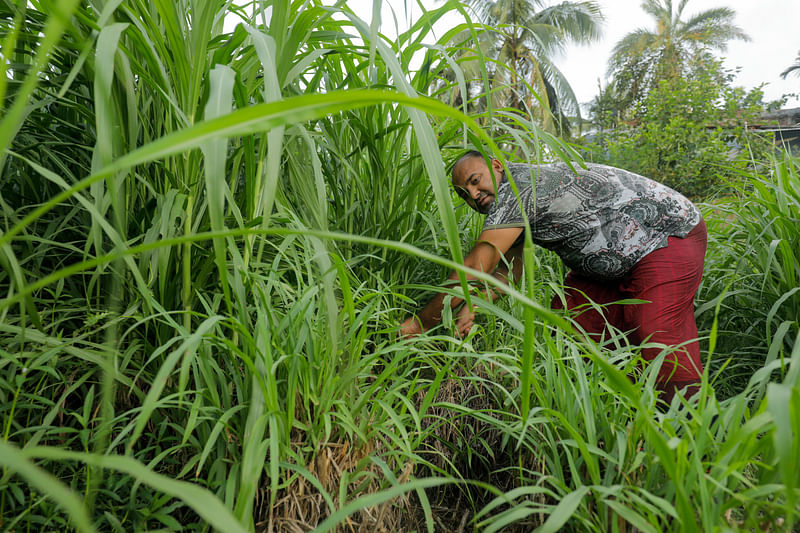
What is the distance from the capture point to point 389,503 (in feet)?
2.06

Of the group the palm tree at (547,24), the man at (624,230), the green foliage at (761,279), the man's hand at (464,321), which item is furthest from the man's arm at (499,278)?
the palm tree at (547,24)

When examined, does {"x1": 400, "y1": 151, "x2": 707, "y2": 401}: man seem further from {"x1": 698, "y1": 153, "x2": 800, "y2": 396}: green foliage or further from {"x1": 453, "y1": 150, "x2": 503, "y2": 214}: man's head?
{"x1": 698, "y1": 153, "x2": 800, "y2": 396}: green foliage

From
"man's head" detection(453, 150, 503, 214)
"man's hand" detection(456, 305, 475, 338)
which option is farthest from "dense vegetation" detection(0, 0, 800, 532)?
"man's head" detection(453, 150, 503, 214)

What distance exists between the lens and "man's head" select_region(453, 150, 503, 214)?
1.47 m

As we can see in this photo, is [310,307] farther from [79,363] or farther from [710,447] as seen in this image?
[710,447]

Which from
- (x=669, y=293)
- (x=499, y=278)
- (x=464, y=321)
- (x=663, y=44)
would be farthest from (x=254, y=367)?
(x=663, y=44)

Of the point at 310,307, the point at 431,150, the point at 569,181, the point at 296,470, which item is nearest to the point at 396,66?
the point at 431,150

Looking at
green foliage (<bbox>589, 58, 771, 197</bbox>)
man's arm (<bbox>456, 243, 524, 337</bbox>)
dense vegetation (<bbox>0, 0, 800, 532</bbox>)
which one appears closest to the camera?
dense vegetation (<bbox>0, 0, 800, 532</bbox>)

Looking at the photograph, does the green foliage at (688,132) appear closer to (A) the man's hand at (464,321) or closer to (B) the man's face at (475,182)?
(B) the man's face at (475,182)

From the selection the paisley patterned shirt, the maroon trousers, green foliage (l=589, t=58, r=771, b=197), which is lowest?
the maroon trousers

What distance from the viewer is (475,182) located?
1497 millimetres

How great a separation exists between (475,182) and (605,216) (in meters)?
0.46

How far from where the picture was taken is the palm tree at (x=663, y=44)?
673 inches

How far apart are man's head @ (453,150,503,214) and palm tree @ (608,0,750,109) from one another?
1755 cm
